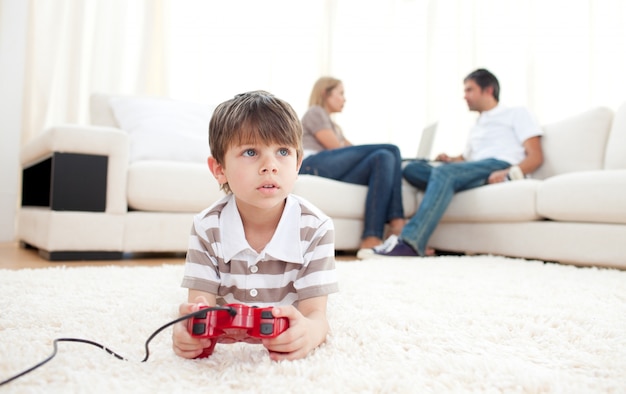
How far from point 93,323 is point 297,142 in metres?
0.46

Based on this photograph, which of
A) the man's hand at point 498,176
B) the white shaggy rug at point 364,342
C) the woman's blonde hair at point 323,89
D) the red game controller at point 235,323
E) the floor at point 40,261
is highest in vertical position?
the woman's blonde hair at point 323,89

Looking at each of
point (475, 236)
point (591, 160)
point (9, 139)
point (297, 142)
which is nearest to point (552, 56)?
point (591, 160)

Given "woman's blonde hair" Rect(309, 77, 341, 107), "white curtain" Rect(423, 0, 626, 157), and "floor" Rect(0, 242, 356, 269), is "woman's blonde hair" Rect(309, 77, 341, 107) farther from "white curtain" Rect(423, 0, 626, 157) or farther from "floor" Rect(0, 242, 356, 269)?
"white curtain" Rect(423, 0, 626, 157)

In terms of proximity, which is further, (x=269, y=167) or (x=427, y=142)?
(x=427, y=142)

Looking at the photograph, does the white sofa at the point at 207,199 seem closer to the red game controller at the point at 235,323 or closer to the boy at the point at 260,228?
the boy at the point at 260,228

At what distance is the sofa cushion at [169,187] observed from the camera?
201 centimetres

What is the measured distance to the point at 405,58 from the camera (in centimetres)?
404

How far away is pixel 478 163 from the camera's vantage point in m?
2.45

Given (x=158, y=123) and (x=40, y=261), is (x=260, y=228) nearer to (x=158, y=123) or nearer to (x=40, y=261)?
(x=40, y=261)

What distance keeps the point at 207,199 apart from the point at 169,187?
172 millimetres

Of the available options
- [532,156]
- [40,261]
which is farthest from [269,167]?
[532,156]

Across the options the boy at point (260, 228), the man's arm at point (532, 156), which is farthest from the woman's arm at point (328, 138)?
the boy at point (260, 228)

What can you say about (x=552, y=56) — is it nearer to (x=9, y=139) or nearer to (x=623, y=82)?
(x=623, y=82)

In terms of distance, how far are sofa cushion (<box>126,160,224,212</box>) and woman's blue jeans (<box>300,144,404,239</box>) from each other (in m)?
0.66
